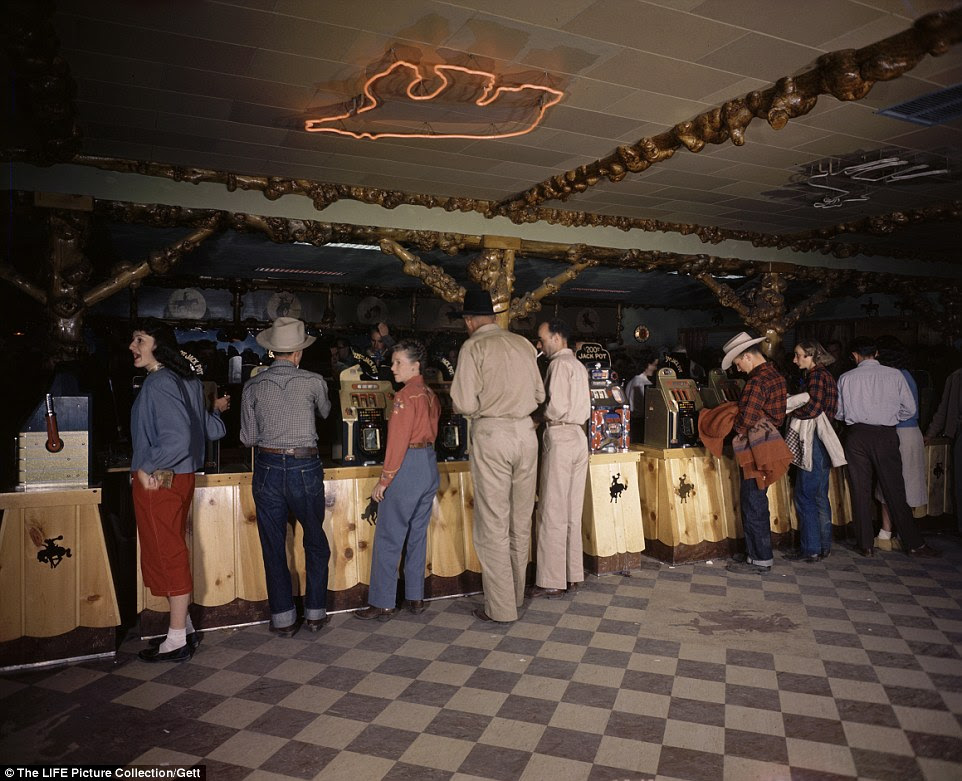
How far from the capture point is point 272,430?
163 inches

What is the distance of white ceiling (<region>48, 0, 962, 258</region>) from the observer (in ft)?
10.2

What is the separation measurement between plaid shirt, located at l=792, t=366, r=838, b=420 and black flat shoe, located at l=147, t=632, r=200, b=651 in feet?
16.5

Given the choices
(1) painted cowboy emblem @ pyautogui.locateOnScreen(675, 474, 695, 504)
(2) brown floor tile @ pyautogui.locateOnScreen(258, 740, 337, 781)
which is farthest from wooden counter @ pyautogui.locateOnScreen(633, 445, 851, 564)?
(2) brown floor tile @ pyautogui.locateOnScreen(258, 740, 337, 781)

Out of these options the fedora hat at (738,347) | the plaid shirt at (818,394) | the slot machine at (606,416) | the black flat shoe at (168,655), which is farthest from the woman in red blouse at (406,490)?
the plaid shirt at (818,394)

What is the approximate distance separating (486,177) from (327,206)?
1.53 m

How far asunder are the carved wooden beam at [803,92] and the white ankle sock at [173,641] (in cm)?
448

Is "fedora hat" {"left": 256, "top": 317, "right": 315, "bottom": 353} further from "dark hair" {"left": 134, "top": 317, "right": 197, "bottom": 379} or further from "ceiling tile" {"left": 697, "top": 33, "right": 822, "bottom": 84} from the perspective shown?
"ceiling tile" {"left": 697, "top": 33, "right": 822, "bottom": 84}

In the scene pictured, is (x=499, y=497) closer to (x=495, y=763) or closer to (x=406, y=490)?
(x=406, y=490)

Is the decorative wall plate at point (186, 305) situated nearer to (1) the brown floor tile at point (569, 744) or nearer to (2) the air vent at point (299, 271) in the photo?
(2) the air vent at point (299, 271)

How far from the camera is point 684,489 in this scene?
19.1 ft

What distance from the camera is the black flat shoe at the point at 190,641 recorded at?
156 inches

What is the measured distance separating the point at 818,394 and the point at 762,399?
78 cm

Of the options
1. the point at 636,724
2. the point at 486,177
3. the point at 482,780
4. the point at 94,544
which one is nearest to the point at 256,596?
the point at 94,544

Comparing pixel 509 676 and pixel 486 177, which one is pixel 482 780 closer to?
pixel 509 676
